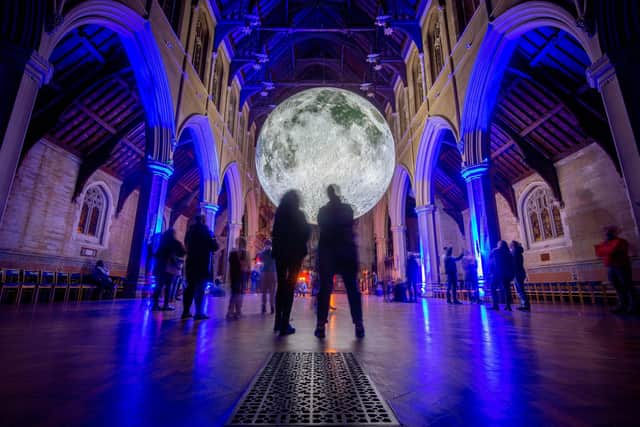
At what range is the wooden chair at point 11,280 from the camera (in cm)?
661

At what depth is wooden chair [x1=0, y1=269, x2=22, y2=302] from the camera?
21.7 feet

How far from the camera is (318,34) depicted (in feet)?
49.8

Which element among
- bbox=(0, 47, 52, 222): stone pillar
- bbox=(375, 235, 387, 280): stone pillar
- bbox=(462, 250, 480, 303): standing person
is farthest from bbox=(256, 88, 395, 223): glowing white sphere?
bbox=(375, 235, 387, 280): stone pillar

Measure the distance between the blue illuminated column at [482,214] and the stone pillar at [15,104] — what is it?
9.21m

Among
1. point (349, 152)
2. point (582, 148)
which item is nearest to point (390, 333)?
point (349, 152)

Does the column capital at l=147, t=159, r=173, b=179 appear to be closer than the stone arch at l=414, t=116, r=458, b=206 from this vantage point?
Yes

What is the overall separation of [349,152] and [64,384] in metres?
7.42

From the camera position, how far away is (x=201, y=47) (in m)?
10.9

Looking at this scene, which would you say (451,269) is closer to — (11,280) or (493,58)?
(493,58)

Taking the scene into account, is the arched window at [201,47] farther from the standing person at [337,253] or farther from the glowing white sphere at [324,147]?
the standing person at [337,253]

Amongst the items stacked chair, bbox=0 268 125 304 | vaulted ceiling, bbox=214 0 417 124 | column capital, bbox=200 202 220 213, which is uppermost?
vaulted ceiling, bbox=214 0 417 124

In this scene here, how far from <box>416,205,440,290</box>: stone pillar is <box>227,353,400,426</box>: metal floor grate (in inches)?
410

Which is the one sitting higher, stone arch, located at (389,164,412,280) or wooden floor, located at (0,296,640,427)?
stone arch, located at (389,164,412,280)

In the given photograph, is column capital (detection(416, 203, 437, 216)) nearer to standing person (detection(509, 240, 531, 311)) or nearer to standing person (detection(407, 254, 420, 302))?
standing person (detection(407, 254, 420, 302))
